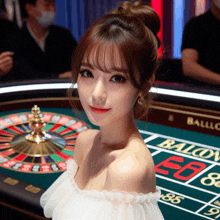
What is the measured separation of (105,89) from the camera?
1010 mm

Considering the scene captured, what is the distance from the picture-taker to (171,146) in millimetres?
2412

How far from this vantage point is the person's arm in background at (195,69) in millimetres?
3625

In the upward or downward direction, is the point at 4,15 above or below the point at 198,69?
above

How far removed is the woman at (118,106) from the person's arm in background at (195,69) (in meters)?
2.66

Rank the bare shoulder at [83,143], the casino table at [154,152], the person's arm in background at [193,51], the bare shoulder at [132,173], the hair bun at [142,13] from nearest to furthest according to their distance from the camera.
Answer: the bare shoulder at [132,173]
the hair bun at [142,13]
the bare shoulder at [83,143]
the casino table at [154,152]
the person's arm in background at [193,51]

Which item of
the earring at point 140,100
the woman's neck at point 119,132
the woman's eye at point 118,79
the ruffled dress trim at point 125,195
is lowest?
the ruffled dress trim at point 125,195

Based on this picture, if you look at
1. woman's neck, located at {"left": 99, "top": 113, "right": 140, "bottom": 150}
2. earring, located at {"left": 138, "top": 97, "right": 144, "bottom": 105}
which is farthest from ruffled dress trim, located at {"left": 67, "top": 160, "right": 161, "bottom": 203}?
earring, located at {"left": 138, "top": 97, "right": 144, "bottom": 105}

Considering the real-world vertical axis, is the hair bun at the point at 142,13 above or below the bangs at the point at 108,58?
above

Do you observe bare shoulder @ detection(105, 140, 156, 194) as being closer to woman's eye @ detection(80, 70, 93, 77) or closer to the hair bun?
woman's eye @ detection(80, 70, 93, 77)

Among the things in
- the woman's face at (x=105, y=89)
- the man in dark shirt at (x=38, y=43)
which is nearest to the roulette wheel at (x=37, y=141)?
the woman's face at (x=105, y=89)

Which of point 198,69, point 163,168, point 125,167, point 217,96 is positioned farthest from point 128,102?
point 198,69

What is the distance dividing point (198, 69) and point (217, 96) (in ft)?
3.75

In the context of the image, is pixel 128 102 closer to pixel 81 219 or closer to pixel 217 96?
pixel 81 219

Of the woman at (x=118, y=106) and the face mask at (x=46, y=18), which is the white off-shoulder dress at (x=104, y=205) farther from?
the face mask at (x=46, y=18)
